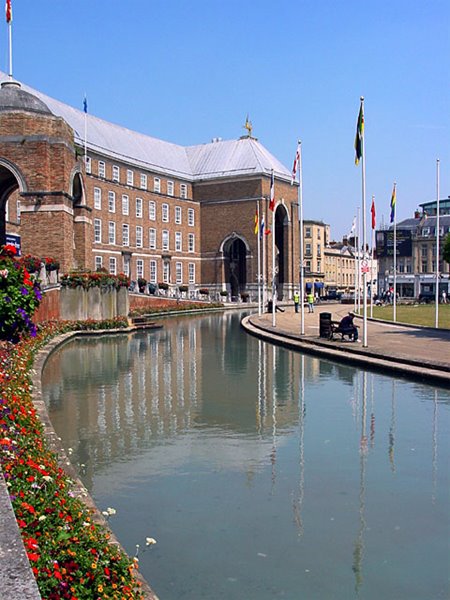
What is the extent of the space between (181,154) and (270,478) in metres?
80.5

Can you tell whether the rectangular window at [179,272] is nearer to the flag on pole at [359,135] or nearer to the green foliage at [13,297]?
the flag on pole at [359,135]

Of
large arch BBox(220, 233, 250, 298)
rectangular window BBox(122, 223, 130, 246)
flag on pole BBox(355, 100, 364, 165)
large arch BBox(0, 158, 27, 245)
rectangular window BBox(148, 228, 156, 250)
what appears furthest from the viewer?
large arch BBox(220, 233, 250, 298)

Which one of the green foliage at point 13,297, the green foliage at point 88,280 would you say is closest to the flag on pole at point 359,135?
the green foliage at point 13,297

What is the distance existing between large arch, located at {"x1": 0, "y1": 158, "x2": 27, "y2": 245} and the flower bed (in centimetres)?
2767

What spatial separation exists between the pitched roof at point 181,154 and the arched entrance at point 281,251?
4541mm

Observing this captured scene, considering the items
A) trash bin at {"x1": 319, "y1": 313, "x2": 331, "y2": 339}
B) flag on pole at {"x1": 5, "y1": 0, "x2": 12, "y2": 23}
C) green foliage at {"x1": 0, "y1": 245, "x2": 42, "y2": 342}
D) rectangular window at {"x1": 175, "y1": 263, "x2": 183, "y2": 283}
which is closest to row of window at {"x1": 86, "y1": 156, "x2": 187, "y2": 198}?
rectangular window at {"x1": 175, "y1": 263, "x2": 183, "y2": 283}

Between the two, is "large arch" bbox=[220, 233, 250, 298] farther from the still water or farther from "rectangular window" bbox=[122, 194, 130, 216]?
the still water

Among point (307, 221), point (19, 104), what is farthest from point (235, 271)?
point (19, 104)

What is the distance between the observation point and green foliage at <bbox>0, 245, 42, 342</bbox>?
1443 cm

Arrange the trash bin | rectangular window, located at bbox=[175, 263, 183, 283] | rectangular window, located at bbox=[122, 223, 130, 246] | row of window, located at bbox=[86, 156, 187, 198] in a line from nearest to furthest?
the trash bin → row of window, located at bbox=[86, 156, 187, 198] → rectangular window, located at bbox=[122, 223, 130, 246] → rectangular window, located at bbox=[175, 263, 183, 283]

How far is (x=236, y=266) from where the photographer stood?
269 ft

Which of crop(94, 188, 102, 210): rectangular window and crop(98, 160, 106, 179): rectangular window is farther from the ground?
crop(98, 160, 106, 179): rectangular window

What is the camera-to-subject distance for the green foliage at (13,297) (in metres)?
14.4

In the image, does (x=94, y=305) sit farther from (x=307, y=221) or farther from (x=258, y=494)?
(x=307, y=221)
